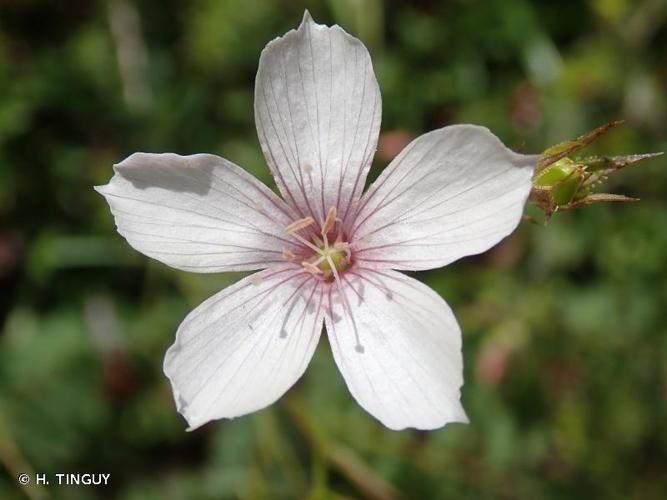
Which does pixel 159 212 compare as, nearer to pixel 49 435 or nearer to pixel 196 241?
pixel 196 241

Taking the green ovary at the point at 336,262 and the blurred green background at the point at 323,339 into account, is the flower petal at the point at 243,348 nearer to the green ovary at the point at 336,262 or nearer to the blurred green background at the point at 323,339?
the green ovary at the point at 336,262

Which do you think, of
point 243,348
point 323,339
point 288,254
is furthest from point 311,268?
point 323,339

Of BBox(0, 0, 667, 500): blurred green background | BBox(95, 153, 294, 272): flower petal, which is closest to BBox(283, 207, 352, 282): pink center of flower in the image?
BBox(95, 153, 294, 272): flower petal

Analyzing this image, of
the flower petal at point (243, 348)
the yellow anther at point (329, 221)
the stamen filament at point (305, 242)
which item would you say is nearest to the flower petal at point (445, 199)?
the yellow anther at point (329, 221)

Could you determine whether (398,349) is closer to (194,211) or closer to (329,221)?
(329,221)

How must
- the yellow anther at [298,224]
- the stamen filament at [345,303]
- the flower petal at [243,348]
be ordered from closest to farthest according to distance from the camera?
1. the flower petal at [243,348]
2. the stamen filament at [345,303]
3. the yellow anther at [298,224]

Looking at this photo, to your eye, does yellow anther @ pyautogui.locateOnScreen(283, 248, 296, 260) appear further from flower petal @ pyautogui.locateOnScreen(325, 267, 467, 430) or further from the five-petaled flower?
flower petal @ pyautogui.locateOnScreen(325, 267, 467, 430)

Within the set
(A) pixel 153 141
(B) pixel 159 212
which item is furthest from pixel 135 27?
(B) pixel 159 212
